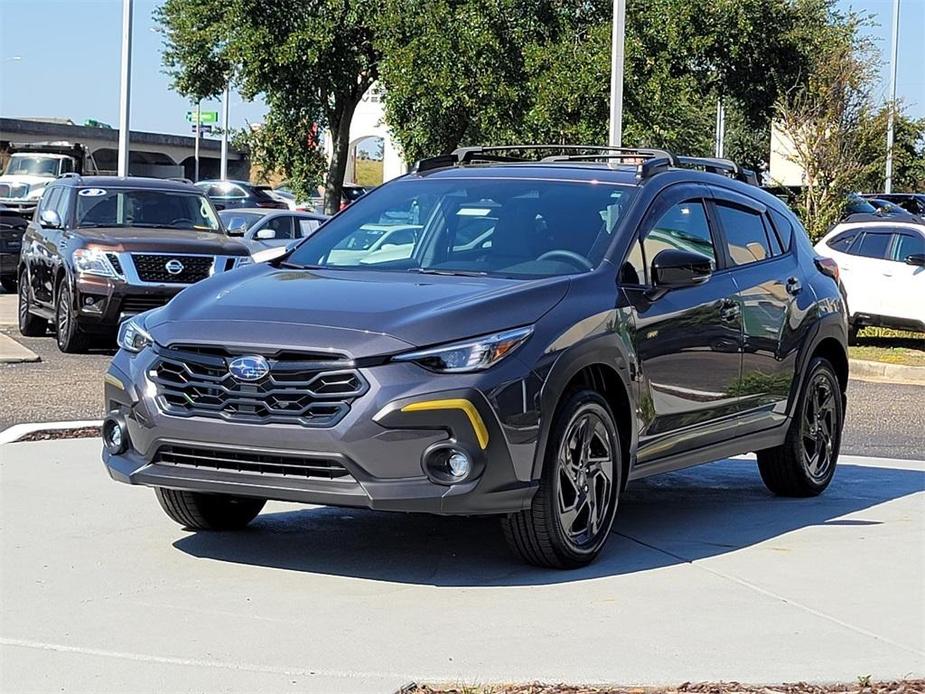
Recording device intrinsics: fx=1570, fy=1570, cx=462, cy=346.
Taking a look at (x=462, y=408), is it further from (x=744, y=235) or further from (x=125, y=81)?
(x=125, y=81)

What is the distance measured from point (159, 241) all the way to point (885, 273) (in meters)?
9.12

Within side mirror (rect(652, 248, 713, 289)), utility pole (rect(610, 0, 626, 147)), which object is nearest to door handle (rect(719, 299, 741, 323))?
side mirror (rect(652, 248, 713, 289))

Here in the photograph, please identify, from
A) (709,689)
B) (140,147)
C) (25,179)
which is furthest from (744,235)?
(140,147)

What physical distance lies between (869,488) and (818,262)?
1330 mm

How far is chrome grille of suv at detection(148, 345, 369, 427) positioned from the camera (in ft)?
19.2

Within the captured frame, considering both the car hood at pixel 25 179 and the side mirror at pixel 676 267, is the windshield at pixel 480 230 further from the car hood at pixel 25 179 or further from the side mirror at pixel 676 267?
the car hood at pixel 25 179

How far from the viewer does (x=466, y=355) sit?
593 centimetres

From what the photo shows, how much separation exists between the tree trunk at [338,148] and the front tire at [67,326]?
2145cm

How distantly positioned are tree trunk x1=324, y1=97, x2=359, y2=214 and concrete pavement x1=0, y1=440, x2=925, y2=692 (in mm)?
29861

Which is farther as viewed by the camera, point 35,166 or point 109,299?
point 35,166

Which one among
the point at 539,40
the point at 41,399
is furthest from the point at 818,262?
the point at 539,40

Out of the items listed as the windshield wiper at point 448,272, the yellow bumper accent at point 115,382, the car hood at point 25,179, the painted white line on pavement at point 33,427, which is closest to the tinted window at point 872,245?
the painted white line on pavement at point 33,427

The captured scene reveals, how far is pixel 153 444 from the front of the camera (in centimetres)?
619

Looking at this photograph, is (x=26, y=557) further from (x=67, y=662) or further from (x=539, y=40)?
(x=539, y=40)
